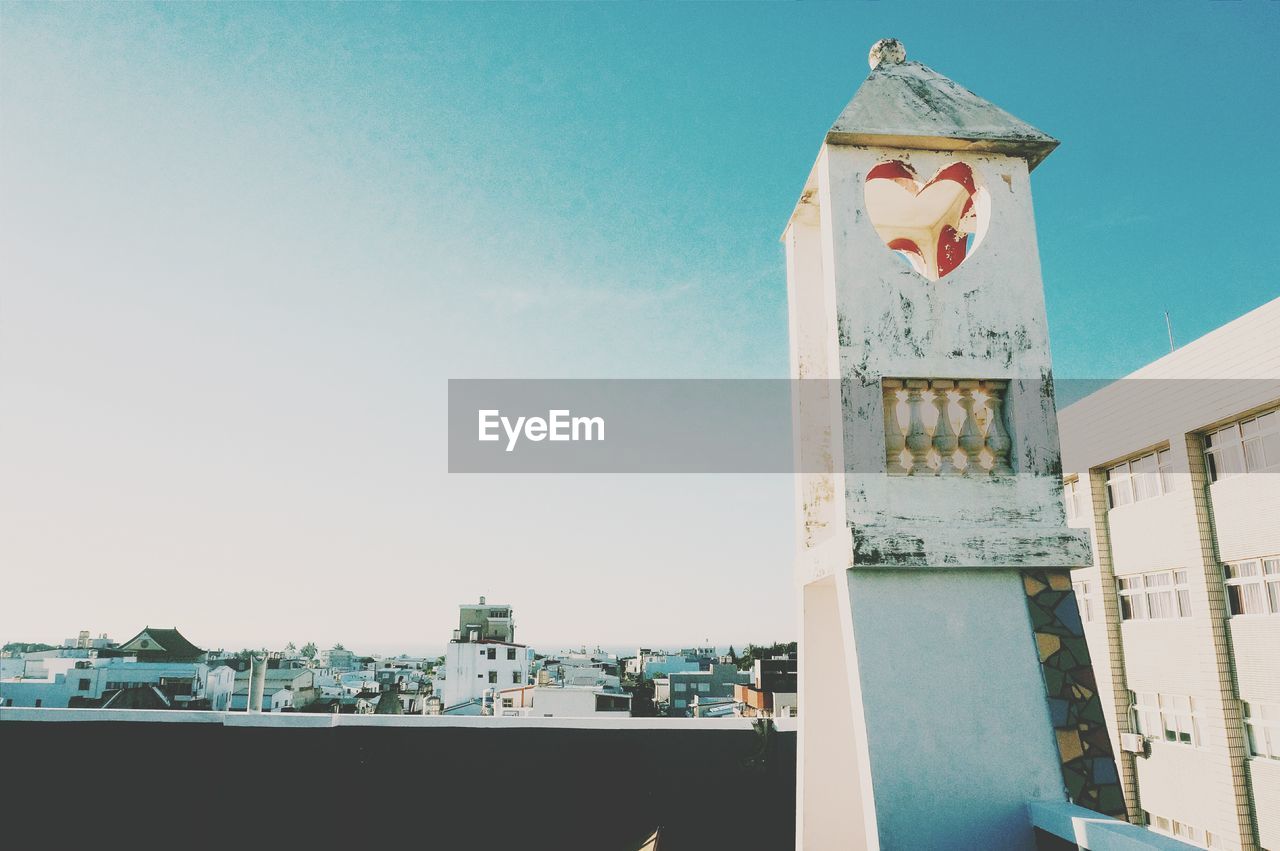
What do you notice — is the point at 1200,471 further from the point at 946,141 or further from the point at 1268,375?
the point at 946,141

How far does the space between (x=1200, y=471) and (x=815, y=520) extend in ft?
48.5

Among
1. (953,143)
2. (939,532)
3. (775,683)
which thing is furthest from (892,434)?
(775,683)

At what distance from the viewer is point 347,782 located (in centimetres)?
557

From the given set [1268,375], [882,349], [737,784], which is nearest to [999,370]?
[882,349]

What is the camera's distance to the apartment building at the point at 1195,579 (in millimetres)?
13758

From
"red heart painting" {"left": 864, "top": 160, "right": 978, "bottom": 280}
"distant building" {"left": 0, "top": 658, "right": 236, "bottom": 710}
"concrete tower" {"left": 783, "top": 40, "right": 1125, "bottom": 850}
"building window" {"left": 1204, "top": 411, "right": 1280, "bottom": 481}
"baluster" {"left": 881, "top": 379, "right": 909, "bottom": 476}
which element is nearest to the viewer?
"concrete tower" {"left": 783, "top": 40, "right": 1125, "bottom": 850}

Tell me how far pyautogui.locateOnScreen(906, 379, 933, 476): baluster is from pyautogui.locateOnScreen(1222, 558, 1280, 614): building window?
45.7 ft

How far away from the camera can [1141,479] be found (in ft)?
56.9

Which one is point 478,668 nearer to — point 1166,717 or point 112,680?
point 112,680

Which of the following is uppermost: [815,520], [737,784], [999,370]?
[999,370]

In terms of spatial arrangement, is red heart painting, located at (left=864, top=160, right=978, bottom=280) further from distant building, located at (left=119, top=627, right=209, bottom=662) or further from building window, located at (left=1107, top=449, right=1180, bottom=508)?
distant building, located at (left=119, top=627, right=209, bottom=662)

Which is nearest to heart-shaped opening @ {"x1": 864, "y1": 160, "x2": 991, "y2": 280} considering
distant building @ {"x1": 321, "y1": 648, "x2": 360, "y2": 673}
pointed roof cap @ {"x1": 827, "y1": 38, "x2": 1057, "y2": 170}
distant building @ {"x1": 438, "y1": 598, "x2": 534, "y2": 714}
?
pointed roof cap @ {"x1": 827, "y1": 38, "x2": 1057, "y2": 170}

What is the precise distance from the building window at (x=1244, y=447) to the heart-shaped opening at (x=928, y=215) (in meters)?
12.3

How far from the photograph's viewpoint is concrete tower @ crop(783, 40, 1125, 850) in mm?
3418
